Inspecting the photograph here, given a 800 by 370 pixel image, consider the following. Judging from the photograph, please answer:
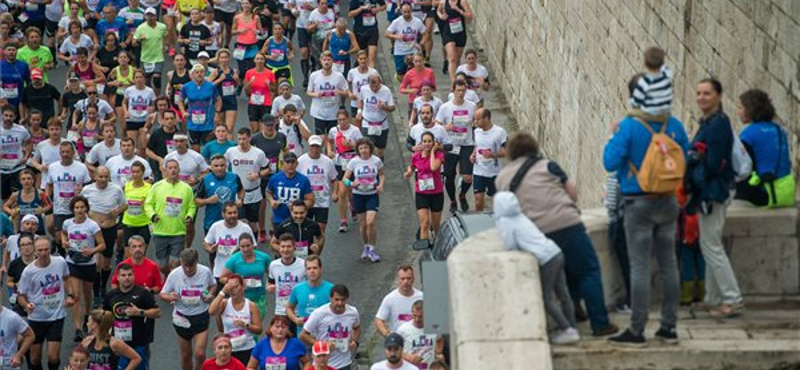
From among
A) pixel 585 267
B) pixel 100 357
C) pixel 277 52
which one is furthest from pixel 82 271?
pixel 585 267

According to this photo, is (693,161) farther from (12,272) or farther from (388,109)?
(388,109)

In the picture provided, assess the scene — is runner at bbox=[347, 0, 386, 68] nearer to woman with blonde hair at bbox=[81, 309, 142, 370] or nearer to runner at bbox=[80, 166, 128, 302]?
runner at bbox=[80, 166, 128, 302]

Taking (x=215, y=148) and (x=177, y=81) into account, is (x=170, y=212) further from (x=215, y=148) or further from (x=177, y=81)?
(x=177, y=81)

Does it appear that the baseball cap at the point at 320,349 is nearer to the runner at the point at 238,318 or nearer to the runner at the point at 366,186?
the runner at the point at 238,318

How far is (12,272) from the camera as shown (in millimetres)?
19750

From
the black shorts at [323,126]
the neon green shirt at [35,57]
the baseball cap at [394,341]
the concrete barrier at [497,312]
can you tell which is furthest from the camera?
the neon green shirt at [35,57]

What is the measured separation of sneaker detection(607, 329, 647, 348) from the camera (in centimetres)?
1170

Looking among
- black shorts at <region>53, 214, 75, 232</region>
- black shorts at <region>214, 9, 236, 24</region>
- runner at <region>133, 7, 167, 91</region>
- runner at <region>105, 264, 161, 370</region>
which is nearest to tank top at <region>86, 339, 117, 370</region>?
runner at <region>105, 264, 161, 370</region>

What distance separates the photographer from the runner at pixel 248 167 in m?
22.7

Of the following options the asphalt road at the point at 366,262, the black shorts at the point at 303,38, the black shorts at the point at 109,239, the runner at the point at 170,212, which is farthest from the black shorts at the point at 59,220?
the black shorts at the point at 303,38

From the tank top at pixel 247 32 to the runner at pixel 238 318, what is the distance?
11.4 meters

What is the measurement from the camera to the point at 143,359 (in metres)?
18.7

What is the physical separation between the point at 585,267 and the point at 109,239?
34.7 ft

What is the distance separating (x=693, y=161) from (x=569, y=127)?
35.5ft
